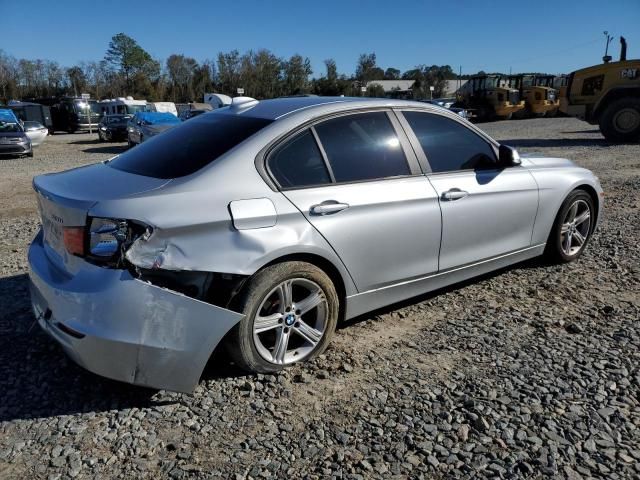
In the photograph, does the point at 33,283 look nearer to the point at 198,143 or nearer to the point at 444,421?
the point at 198,143

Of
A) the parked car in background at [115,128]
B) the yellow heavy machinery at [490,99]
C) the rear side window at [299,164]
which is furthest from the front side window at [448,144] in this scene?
the yellow heavy machinery at [490,99]

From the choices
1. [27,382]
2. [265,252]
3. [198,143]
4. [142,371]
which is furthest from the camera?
[198,143]

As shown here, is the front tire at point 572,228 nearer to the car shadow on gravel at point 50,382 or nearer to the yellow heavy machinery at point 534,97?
the car shadow on gravel at point 50,382

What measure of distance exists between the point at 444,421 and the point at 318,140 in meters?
1.74

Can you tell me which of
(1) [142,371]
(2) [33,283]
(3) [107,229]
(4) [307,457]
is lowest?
(4) [307,457]

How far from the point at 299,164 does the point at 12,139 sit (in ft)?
59.5

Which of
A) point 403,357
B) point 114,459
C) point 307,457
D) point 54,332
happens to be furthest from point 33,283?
point 403,357

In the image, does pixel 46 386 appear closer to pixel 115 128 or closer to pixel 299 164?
pixel 299 164

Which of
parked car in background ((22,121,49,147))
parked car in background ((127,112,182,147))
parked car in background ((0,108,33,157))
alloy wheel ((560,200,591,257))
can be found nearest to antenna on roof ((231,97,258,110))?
alloy wheel ((560,200,591,257))

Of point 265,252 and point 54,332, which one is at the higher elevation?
point 265,252

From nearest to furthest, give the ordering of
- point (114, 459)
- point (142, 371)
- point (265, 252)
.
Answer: point (114, 459) < point (142, 371) < point (265, 252)

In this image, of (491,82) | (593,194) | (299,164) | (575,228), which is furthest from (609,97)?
(491,82)

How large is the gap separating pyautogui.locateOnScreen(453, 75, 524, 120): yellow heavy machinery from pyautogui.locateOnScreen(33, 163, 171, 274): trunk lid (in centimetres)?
3122

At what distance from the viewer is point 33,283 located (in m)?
3.00
